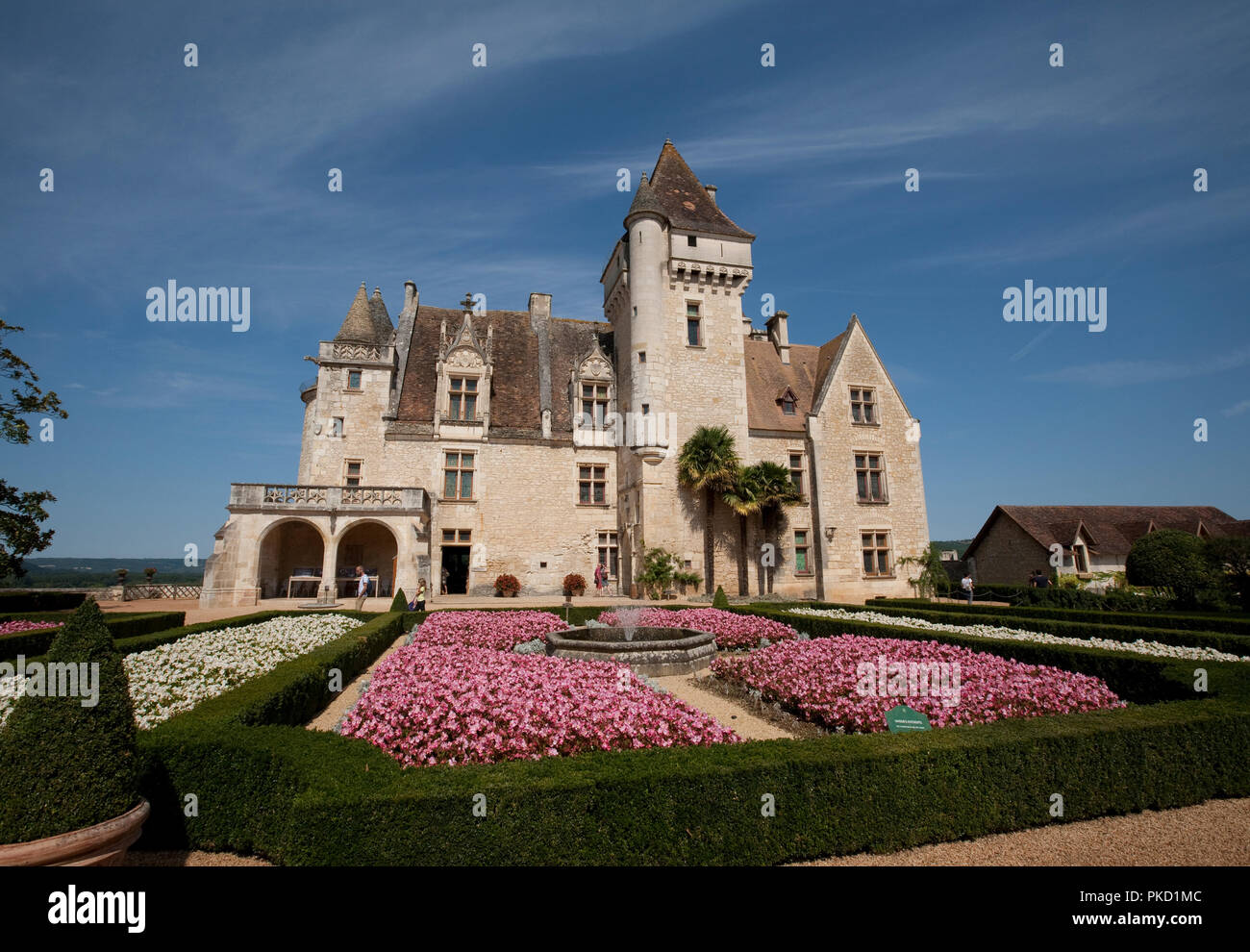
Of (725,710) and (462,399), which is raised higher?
(462,399)

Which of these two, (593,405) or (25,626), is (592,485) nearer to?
(593,405)

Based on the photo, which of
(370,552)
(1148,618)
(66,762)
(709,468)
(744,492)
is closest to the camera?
(66,762)

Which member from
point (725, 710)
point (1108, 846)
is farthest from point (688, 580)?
point (1108, 846)

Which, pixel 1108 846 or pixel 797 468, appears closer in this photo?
pixel 1108 846

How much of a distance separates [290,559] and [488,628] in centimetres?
1467

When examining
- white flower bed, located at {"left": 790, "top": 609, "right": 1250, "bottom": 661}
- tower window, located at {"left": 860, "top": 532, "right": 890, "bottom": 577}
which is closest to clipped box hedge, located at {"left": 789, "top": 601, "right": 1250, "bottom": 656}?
white flower bed, located at {"left": 790, "top": 609, "right": 1250, "bottom": 661}

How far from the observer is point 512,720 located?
232 inches

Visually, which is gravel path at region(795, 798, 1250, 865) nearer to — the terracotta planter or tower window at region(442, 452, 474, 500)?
the terracotta planter

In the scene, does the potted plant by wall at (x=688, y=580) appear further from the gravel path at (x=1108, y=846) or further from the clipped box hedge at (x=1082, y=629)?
the gravel path at (x=1108, y=846)

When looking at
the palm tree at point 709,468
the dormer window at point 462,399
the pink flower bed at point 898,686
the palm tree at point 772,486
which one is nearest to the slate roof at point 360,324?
the dormer window at point 462,399

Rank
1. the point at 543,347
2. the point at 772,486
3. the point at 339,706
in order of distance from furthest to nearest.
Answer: the point at 543,347 < the point at 772,486 < the point at 339,706

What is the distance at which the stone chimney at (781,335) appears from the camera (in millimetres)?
28922

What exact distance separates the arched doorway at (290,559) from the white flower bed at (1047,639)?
1848 cm
